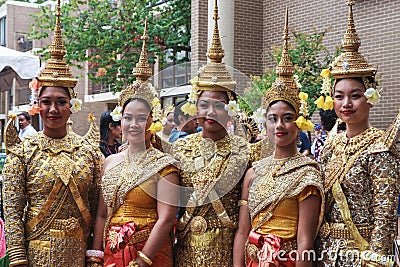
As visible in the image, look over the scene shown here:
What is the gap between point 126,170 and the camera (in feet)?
13.1

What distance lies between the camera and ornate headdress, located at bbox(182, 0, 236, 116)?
404 centimetres

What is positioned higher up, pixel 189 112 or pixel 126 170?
pixel 189 112

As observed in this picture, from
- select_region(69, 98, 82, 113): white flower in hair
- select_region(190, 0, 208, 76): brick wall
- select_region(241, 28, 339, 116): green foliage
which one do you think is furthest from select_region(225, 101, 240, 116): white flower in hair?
select_region(190, 0, 208, 76): brick wall

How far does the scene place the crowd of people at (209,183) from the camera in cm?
354

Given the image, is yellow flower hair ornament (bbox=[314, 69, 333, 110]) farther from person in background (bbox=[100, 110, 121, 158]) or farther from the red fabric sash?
person in background (bbox=[100, 110, 121, 158])

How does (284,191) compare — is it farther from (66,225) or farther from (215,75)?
(66,225)

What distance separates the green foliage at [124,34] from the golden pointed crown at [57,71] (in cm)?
870

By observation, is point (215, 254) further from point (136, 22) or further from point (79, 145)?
point (136, 22)

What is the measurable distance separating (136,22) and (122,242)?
34.2ft

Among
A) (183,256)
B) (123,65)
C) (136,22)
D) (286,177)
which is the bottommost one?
(183,256)

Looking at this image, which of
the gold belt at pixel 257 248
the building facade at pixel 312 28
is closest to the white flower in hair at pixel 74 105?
the gold belt at pixel 257 248

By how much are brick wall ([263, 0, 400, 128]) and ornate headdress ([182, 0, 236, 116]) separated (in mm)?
5548

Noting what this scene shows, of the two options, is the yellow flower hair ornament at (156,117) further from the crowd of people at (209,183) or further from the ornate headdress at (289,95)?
the ornate headdress at (289,95)

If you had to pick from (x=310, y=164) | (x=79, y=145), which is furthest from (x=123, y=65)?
(x=310, y=164)
